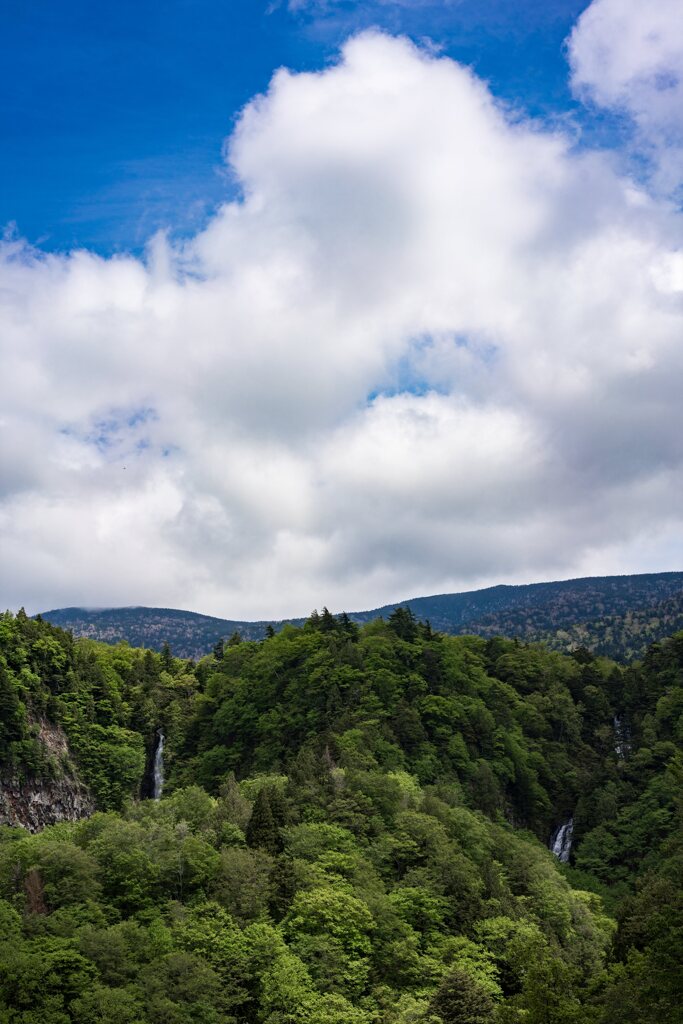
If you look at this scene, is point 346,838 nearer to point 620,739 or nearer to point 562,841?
point 562,841

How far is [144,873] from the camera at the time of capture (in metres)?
51.5

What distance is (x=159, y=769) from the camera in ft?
391

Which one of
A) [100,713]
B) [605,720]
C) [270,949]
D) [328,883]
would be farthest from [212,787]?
[605,720]

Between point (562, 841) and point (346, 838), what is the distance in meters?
59.4

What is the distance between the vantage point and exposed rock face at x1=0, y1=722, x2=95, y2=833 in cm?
8838

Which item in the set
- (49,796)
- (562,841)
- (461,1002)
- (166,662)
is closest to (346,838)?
(461,1002)

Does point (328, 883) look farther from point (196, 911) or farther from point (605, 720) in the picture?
point (605, 720)

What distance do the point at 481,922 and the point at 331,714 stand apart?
44245mm

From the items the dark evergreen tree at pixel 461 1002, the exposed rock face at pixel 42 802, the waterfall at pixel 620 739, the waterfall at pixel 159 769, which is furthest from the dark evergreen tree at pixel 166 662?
the dark evergreen tree at pixel 461 1002

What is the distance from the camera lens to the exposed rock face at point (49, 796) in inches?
3479

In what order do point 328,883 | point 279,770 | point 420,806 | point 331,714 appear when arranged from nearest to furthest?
point 328,883, point 420,806, point 279,770, point 331,714

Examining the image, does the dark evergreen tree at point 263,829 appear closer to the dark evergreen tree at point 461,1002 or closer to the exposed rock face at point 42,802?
the dark evergreen tree at point 461,1002

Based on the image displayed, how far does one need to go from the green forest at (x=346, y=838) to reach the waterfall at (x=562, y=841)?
1.07m

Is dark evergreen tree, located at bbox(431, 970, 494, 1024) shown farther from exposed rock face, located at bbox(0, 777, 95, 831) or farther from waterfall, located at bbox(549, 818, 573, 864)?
waterfall, located at bbox(549, 818, 573, 864)
